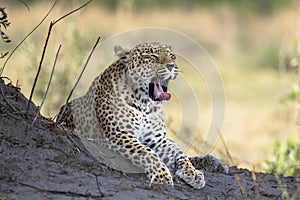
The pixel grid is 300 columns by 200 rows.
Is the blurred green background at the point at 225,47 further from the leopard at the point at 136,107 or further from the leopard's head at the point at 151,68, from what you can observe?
the leopard's head at the point at 151,68

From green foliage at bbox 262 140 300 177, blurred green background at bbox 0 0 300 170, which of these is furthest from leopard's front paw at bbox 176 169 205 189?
green foliage at bbox 262 140 300 177

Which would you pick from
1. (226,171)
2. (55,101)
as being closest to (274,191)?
(226,171)

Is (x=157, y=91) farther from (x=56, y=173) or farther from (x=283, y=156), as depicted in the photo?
(x=283, y=156)

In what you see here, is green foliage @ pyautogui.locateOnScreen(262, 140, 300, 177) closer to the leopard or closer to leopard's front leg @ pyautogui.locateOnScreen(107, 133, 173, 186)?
the leopard

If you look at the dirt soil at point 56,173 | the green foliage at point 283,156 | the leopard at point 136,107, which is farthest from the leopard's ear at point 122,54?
the green foliage at point 283,156

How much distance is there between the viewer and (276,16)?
94.5ft

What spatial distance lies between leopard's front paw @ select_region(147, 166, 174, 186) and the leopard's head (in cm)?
62

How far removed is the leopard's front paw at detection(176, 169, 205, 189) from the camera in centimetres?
652

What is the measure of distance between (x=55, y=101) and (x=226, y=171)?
6113 millimetres

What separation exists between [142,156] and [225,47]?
64.6ft

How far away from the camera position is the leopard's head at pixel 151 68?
22.5ft

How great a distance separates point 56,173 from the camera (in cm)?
567

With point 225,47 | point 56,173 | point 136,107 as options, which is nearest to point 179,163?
point 136,107

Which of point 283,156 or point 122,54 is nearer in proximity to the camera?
point 122,54
